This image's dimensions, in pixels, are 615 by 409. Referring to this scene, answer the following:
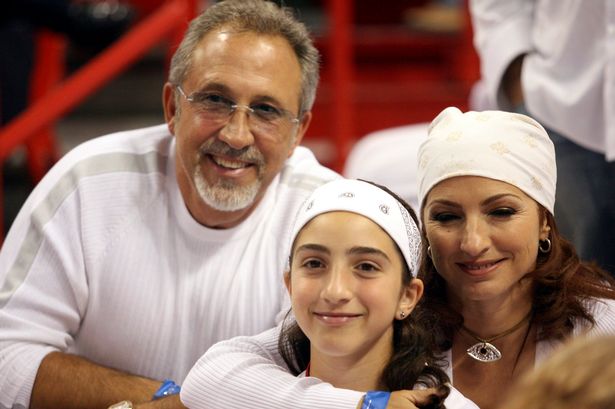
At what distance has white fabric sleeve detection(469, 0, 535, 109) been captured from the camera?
2.62 metres

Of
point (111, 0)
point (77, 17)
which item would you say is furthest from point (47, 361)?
point (111, 0)

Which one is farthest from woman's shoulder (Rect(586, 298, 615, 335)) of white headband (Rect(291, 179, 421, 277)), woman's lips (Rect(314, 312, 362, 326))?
woman's lips (Rect(314, 312, 362, 326))

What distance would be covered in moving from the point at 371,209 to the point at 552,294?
408 millimetres

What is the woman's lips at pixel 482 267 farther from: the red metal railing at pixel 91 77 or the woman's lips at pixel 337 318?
the red metal railing at pixel 91 77

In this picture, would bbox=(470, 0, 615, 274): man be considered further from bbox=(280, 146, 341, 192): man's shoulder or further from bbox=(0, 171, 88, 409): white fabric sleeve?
bbox=(0, 171, 88, 409): white fabric sleeve

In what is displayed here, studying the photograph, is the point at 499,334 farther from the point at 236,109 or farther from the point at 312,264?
the point at 236,109

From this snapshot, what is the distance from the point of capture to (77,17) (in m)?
3.91

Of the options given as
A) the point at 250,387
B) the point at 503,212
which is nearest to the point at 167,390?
the point at 250,387

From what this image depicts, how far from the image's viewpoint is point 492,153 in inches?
71.5

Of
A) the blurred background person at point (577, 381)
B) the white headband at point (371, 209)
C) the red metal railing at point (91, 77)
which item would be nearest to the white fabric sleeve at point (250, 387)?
the white headband at point (371, 209)

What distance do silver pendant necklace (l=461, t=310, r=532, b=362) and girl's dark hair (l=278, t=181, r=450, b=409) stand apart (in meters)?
0.07

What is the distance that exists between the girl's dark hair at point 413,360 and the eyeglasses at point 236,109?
1.46 feet

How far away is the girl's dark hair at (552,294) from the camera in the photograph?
187cm

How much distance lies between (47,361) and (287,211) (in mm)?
586
